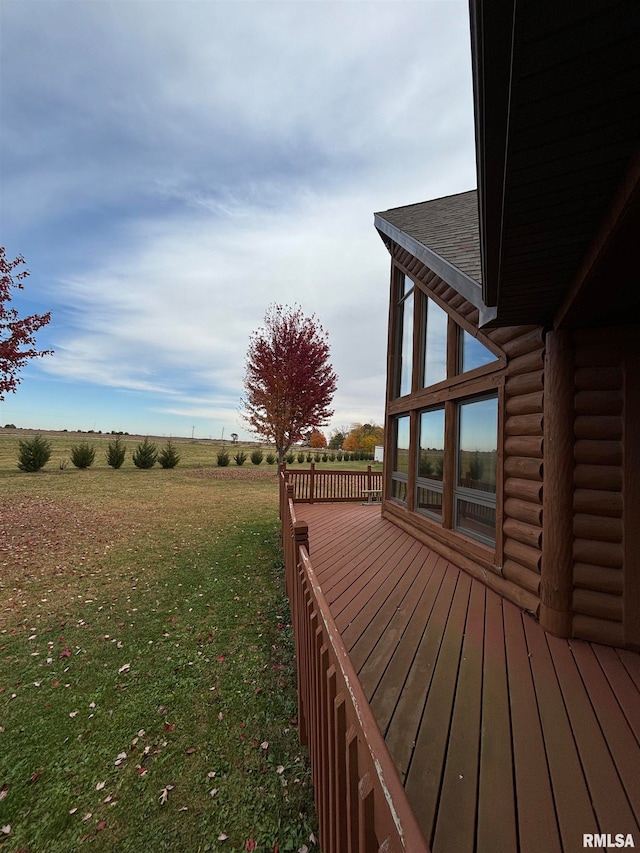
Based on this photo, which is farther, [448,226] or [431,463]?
[431,463]

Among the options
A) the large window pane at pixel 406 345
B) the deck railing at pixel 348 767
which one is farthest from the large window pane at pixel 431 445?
the deck railing at pixel 348 767

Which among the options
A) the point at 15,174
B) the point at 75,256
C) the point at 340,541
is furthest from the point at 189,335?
the point at 340,541

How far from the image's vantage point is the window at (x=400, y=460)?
20.5 ft

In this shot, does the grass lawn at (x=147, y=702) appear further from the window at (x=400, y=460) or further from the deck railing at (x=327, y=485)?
the deck railing at (x=327, y=485)

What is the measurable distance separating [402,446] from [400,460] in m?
0.29

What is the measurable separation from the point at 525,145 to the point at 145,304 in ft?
72.0

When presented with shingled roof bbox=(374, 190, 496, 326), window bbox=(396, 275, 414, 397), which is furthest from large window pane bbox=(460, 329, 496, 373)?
window bbox=(396, 275, 414, 397)

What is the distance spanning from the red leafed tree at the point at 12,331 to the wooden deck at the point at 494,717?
10507mm

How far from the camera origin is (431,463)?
5.28m

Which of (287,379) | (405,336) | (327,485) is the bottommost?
(327,485)

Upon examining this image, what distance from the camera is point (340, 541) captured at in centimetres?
538

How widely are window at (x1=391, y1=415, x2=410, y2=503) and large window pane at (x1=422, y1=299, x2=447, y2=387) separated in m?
→ 1.14

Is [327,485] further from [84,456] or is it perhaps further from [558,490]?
[84,456]

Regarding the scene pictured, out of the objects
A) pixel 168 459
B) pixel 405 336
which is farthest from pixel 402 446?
pixel 168 459
